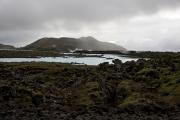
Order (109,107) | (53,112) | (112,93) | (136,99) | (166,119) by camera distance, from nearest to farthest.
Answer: (166,119), (53,112), (109,107), (136,99), (112,93)

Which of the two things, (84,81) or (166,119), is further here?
(84,81)

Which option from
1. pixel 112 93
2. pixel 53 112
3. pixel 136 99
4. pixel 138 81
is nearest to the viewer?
pixel 53 112

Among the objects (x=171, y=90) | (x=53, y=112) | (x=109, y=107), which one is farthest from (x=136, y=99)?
(x=53, y=112)

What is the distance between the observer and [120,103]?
53.7 m

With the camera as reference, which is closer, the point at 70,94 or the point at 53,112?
the point at 53,112

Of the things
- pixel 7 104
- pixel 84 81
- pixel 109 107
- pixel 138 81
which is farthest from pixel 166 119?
pixel 84 81

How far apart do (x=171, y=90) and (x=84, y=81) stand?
24216 mm

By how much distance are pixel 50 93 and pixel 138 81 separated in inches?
830

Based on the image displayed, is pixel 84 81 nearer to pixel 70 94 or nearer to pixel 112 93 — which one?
pixel 70 94

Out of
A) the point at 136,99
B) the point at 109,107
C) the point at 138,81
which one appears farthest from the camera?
the point at 138,81

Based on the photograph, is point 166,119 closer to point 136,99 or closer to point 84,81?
point 136,99

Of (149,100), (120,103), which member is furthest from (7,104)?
(149,100)

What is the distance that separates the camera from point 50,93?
A: 62.6 m

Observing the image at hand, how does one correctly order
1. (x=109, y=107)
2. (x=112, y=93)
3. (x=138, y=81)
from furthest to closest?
1. (x=138, y=81)
2. (x=112, y=93)
3. (x=109, y=107)
